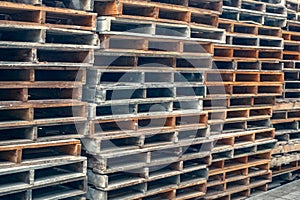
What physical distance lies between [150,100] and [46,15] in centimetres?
141

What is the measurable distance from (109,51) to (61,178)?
1.33m

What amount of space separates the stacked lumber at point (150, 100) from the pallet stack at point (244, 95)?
0.37 meters

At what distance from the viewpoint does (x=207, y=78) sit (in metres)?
6.07

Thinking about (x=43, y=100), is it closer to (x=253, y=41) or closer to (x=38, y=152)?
(x=38, y=152)

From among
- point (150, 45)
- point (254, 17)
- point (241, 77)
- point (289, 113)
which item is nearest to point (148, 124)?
point (150, 45)

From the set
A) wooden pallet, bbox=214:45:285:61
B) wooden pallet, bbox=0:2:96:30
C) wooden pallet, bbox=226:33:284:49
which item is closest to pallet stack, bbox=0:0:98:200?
wooden pallet, bbox=0:2:96:30

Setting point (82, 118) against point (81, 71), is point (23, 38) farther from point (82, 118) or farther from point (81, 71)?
point (82, 118)

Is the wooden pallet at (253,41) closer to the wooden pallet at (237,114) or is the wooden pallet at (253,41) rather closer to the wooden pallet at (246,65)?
the wooden pallet at (246,65)

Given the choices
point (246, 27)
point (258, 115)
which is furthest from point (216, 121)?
point (246, 27)

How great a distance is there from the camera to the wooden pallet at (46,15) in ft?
13.2

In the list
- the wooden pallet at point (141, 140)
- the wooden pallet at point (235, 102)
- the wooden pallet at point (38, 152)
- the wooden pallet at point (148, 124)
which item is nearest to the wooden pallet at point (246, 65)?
the wooden pallet at point (235, 102)

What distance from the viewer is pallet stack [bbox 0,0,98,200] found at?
4.06 metres

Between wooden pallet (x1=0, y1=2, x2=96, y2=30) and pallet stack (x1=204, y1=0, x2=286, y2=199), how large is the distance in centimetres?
195

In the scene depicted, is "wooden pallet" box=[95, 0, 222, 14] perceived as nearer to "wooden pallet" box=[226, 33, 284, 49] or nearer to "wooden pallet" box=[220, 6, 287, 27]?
"wooden pallet" box=[220, 6, 287, 27]
